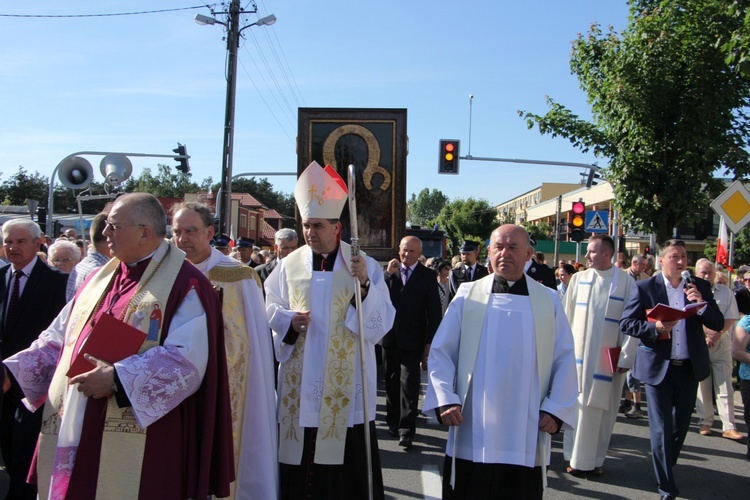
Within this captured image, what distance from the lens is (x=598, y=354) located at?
6.33m

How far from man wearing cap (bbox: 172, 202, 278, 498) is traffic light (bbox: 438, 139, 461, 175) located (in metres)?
14.6

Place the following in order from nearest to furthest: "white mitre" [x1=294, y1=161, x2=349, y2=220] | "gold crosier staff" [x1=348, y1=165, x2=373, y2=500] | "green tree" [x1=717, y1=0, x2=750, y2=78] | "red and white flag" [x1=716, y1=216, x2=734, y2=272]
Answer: "gold crosier staff" [x1=348, y1=165, x2=373, y2=500]
"white mitre" [x1=294, y1=161, x2=349, y2=220]
"green tree" [x1=717, y1=0, x2=750, y2=78]
"red and white flag" [x1=716, y1=216, x2=734, y2=272]

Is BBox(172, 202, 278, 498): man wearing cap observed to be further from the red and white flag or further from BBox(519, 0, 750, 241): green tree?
BBox(519, 0, 750, 241): green tree

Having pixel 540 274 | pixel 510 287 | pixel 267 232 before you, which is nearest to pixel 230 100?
pixel 540 274

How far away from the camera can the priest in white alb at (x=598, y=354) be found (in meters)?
6.16

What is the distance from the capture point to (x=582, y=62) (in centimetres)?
1653

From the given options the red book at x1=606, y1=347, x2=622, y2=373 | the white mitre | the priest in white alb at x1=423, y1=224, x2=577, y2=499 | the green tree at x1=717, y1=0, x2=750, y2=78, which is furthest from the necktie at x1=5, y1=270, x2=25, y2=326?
the green tree at x1=717, y1=0, x2=750, y2=78

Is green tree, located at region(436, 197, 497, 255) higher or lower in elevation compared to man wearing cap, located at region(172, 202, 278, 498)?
higher

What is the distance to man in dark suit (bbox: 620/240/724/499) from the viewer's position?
17.3 feet

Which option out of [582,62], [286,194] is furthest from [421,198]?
[582,62]

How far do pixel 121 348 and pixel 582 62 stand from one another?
1568 cm

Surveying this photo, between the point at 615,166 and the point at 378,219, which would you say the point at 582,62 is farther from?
the point at 378,219

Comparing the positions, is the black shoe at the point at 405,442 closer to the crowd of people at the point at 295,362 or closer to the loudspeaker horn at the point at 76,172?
the crowd of people at the point at 295,362

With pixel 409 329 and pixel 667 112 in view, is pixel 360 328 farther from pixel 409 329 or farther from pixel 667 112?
pixel 667 112
